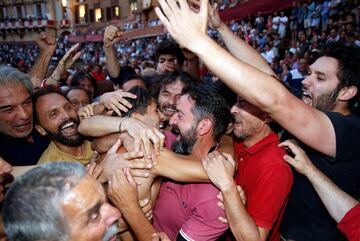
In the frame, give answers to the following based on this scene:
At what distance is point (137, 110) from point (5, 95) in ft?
4.30

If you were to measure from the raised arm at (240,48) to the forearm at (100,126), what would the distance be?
3.98 feet

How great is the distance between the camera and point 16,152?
3025 mm

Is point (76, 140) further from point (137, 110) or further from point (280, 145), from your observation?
point (280, 145)

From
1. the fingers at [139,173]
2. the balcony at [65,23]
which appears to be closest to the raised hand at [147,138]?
the fingers at [139,173]

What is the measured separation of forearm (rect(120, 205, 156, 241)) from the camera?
2053 mm

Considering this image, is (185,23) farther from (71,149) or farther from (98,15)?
(98,15)

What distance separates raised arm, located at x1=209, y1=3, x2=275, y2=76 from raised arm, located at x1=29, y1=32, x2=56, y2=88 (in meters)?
2.30

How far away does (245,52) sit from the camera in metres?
2.86

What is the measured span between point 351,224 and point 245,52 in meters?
1.57

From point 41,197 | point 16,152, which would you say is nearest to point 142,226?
point 41,197

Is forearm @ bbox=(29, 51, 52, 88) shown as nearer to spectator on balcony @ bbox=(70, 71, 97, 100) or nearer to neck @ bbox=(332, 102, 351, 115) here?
spectator on balcony @ bbox=(70, 71, 97, 100)

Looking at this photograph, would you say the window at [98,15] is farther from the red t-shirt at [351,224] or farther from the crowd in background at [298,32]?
the red t-shirt at [351,224]

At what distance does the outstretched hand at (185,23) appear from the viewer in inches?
65.0

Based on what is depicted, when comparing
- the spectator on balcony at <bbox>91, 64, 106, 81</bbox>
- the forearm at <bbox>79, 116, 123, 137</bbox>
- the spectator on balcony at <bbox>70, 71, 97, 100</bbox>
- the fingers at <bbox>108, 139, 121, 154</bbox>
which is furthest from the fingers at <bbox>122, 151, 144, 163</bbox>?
the spectator on balcony at <bbox>91, 64, 106, 81</bbox>
